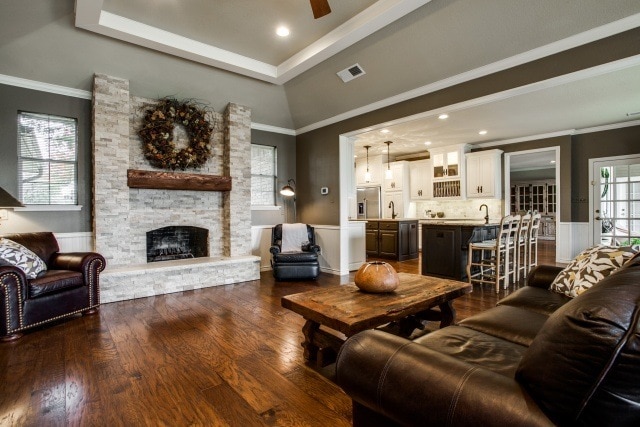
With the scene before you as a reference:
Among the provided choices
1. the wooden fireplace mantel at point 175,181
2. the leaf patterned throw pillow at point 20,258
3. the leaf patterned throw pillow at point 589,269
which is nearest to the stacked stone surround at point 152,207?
the wooden fireplace mantel at point 175,181

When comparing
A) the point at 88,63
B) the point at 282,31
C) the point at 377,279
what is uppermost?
the point at 282,31

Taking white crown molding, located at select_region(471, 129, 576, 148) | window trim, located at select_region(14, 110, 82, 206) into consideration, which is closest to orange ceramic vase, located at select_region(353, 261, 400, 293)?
window trim, located at select_region(14, 110, 82, 206)

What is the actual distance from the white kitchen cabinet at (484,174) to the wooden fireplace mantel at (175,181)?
19.0 feet

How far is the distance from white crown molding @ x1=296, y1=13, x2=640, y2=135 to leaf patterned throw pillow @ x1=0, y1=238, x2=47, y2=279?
4.63m

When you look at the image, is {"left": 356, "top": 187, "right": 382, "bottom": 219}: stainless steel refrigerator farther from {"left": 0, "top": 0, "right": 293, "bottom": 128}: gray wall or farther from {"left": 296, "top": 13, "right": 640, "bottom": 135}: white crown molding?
{"left": 0, "top": 0, "right": 293, "bottom": 128}: gray wall

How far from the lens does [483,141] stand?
25.3 feet

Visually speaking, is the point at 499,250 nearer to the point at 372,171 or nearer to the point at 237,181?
the point at 237,181

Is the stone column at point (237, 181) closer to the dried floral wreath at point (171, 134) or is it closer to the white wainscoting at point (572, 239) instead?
the dried floral wreath at point (171, 134)

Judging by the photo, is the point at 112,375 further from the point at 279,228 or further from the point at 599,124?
the point at 599,124

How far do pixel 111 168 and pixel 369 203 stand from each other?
646cm

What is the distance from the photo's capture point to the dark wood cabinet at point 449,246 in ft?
15.9

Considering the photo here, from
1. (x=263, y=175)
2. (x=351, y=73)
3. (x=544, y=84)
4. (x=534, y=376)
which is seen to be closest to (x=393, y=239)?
(x=263, y=175)

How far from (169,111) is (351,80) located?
9.13 feet

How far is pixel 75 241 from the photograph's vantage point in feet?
14.4
